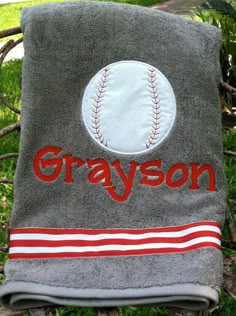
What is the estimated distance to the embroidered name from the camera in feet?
5.62

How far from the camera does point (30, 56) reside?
1725mm

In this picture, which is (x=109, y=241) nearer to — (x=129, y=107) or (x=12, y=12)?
(x=129, y=107)

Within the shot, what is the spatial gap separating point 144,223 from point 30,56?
0.53 meters

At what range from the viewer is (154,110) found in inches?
67.4

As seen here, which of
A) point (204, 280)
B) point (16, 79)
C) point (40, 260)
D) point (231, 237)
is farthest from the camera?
point (16, 79)

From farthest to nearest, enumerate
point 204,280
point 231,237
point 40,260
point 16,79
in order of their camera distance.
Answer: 1. point 16,79
2. point 231,237
3. point 40,260
4. point 204,280

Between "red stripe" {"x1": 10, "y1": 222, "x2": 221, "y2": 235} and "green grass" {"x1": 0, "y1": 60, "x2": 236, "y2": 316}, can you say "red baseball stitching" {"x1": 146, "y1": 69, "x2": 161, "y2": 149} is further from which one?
"green grass" {"x1": 0, "y1": 60, "x2": 236, "y2": 316}

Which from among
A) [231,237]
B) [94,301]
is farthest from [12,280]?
[231,237]

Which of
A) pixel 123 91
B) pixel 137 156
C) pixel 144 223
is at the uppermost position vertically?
pixel 123 91

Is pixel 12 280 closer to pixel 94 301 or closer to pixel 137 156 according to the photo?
pixel 94 301

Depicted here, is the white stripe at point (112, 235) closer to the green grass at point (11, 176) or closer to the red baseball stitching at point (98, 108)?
the red baseball stitching at point (98, 108)

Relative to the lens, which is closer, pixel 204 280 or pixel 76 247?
pixel 204 280

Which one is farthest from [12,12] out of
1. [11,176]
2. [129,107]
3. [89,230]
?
[89,230]

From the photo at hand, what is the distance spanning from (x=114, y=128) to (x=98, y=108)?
0.07 meters
